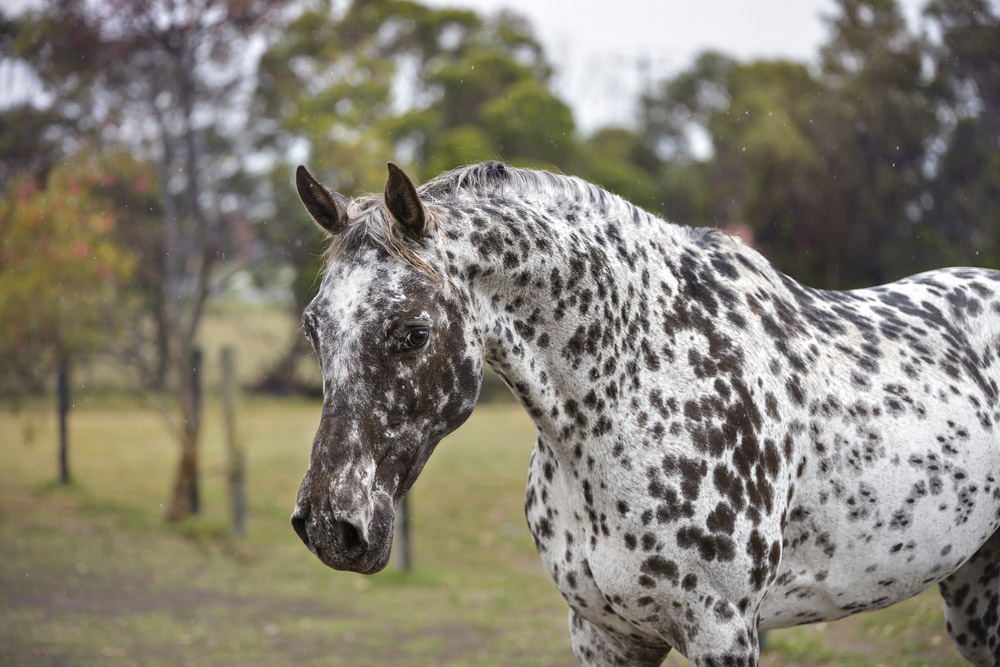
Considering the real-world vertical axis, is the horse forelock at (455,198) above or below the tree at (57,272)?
above

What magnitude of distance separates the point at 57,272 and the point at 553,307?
26.6 feet

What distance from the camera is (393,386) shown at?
77.4 inches

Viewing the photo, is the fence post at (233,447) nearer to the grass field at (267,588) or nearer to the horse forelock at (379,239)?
the grass field at (267,588)

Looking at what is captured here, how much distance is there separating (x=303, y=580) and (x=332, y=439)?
20.7 ft

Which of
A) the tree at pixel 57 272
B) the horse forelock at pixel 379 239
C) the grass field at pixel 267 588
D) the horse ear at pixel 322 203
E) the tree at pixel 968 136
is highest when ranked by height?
the tree at pixel 968 136

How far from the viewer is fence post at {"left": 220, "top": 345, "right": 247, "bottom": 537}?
8742 millimetres

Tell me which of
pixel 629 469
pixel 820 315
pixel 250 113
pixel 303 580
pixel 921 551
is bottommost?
pixel 303 580

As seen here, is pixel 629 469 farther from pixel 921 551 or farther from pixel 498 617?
pixel 498 617

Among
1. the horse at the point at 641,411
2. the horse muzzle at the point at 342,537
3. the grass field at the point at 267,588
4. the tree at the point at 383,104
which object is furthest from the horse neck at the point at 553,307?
the grass field at the point at 267,588

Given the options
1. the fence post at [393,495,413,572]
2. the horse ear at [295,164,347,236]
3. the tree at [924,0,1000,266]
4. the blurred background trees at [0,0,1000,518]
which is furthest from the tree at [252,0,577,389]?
the tree at [924,0,1000,266]

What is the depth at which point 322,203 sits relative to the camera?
7.11ft

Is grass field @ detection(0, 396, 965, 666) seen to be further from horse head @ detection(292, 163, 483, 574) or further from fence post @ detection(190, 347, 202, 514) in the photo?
horse head @ detection(292, 163, 483, 574)

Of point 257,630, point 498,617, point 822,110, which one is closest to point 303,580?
point 257,630

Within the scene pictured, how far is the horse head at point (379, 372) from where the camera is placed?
1.87 meters
